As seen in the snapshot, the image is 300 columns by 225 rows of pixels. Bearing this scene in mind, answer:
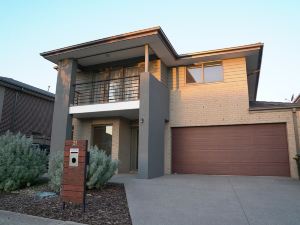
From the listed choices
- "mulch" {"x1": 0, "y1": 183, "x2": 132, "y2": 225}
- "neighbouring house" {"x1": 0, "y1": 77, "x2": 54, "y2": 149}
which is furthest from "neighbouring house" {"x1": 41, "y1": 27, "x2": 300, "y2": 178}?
"neighbouring house" {"x1": 0, "y1": 77, "x2": 54, "y2": 149}

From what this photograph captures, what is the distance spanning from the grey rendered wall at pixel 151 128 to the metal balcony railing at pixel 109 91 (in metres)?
1.70

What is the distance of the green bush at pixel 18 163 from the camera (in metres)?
7.93

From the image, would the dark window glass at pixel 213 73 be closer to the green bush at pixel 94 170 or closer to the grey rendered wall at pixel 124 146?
the grey rendered wall at pixel 124 146

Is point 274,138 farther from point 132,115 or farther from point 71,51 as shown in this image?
point 71,51

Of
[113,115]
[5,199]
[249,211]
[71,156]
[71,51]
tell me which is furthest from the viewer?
[113,115]

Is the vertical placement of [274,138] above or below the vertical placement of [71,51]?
below

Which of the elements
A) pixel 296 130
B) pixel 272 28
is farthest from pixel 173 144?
pixel 272 28

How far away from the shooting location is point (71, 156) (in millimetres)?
5699

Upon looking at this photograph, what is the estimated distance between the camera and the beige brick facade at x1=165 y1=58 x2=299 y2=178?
36.7 ft

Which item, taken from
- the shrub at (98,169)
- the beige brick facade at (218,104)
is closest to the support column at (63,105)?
the shrub at (98,169)

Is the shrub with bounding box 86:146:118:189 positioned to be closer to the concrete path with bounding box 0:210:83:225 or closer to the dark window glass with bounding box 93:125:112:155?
the concrete path with bounding box 0:210:83:225

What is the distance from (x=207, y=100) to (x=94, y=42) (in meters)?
6.11

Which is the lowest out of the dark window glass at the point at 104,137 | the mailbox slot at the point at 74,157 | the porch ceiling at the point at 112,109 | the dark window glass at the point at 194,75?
the mailbox slot at the point at 74,157

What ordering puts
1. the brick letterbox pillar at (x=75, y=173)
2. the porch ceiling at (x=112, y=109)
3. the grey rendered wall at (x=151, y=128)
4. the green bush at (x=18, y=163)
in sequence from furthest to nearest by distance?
the porch ceiling at (x=112, y=109), the grey rendered wall at (x=151, y=128), the green bush at (x=18, y=163), the brick letterbox pillar at (x=75, y=173)
